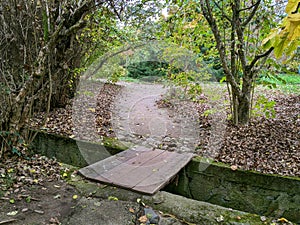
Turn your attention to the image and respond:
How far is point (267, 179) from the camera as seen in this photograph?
102 inches

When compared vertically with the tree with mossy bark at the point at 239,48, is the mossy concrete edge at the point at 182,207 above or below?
below

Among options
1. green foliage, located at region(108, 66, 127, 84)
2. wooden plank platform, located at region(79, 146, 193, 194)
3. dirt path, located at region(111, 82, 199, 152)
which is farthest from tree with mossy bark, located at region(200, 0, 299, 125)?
green foliage, located at region(108, 66, 127, 84)

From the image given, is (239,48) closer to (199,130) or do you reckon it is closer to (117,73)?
(199,130)

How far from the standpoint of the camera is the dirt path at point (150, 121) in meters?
3.73

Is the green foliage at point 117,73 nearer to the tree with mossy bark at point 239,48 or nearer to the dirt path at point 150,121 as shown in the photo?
the dirt path at point 150,121

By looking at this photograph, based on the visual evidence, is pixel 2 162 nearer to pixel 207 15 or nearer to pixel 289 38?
pixel 289 38

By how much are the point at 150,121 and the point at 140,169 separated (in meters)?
1.90

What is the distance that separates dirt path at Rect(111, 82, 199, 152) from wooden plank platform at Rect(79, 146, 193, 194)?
372mm

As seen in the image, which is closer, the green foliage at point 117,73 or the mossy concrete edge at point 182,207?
the mossy concrete edge at point 182,207

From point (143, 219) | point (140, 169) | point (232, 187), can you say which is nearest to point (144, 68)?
point (140, 169)

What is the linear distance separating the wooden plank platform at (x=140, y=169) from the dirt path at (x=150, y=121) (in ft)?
1.22

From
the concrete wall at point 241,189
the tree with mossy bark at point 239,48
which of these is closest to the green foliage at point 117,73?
the tree with mossy bark at point 239,48

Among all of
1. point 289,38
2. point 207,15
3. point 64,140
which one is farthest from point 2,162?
point 207,15

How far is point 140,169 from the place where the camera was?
2.73 m
